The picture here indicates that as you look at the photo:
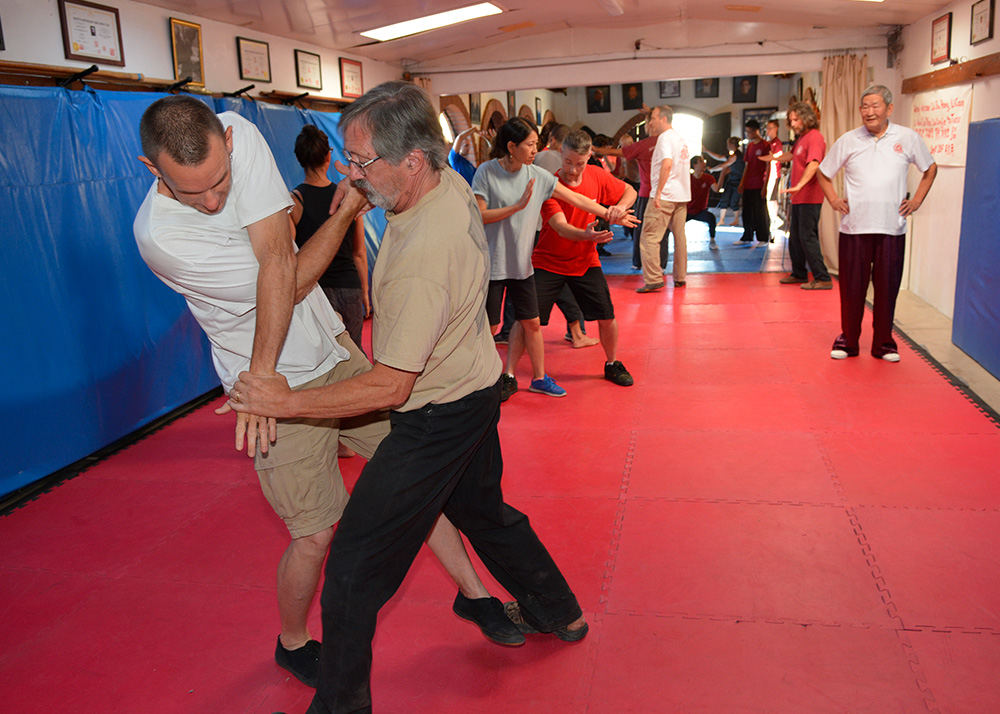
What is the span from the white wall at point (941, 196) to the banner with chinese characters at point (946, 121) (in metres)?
0.10

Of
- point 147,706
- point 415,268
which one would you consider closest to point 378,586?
point 415,268

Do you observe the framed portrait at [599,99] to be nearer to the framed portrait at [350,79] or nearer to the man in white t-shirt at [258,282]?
the framed portrait at [350,79]

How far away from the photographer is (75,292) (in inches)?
158

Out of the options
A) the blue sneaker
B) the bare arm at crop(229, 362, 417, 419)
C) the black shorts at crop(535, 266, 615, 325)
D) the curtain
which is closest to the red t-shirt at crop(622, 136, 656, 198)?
the curtain

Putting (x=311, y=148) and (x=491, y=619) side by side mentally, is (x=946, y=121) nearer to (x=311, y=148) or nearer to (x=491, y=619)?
(x=311, y=148)

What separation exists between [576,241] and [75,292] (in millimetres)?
2738

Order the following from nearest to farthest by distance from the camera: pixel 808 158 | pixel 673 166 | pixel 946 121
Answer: pixel 946 121 < pixel 808 158 < pixel 673 166

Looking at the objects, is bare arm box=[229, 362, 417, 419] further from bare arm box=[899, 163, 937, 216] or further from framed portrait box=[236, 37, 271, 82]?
framed portrait box=[236, 37, 271, 82]

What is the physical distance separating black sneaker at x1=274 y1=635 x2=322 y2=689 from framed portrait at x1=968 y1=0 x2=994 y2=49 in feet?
19.7

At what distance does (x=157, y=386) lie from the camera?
4676mm

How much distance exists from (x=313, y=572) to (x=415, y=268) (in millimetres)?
989

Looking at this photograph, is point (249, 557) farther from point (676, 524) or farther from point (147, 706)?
point (676, 524)

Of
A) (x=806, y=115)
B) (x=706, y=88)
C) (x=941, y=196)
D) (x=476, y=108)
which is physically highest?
(x=706, y=88)

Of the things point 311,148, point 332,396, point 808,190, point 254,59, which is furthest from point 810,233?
point 332,396
